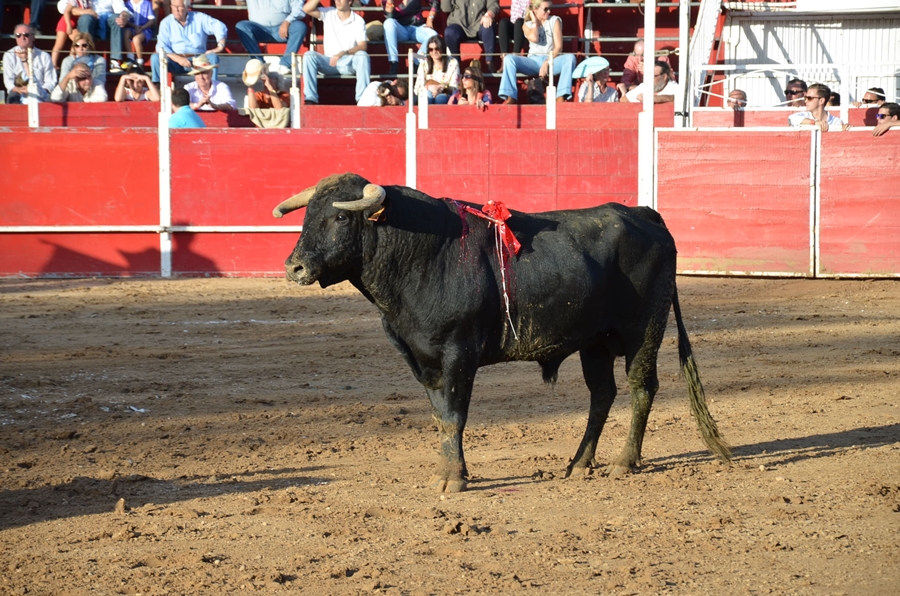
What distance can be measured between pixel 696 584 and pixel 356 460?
2.40m

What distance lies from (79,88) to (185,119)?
2501mm

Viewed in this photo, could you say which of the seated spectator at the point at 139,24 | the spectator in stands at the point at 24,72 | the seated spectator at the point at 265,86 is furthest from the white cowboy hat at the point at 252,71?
the spectator in stands at the point at 24,72

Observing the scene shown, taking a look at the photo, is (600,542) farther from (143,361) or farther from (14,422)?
(143,361)

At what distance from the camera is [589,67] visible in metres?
16.0

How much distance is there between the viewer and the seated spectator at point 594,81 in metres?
15.9

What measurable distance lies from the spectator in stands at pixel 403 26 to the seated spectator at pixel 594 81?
7.30 feet

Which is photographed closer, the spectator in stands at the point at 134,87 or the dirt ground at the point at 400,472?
the dirt ground at the point at 400,472

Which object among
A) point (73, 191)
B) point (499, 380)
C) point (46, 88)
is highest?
point (46, 88)

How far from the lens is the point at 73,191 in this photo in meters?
14.0

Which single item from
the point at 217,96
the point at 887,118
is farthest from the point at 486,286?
the point at 217,96

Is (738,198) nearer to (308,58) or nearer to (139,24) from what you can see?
(308,58)

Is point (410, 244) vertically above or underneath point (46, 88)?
underneath

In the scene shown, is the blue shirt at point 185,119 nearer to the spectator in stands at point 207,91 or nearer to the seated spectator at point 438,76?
the spectator in stands at point 207,91

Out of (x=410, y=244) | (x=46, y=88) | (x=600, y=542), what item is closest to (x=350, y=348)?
(x=410, y=244)
